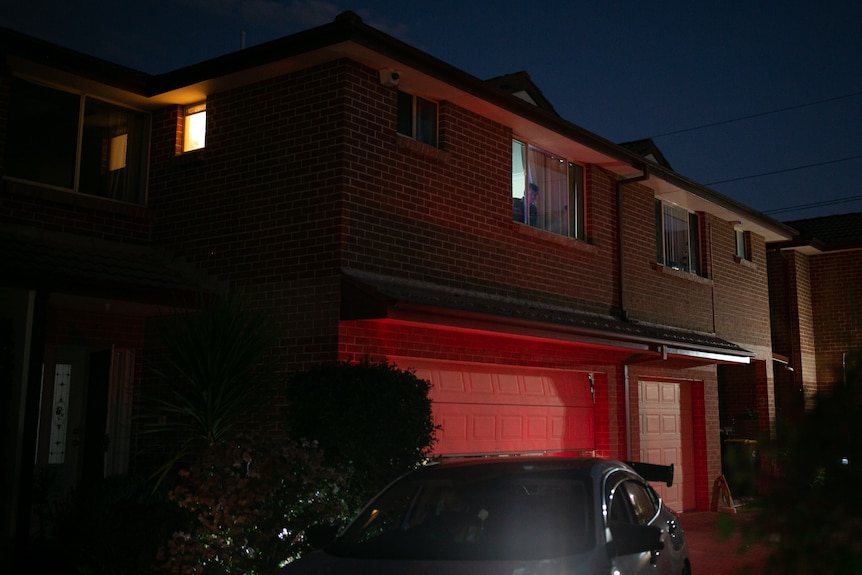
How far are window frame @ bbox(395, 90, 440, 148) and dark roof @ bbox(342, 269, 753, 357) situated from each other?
1.97 m

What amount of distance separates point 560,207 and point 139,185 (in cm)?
622

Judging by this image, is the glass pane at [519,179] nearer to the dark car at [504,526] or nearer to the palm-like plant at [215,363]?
the palm-like plant at [215,363]

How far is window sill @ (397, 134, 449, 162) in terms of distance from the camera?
11.8 meters

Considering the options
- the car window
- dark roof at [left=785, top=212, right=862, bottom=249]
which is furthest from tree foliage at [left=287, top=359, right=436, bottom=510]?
dark roof at [left=785, top=212, right=862, bottom=249]

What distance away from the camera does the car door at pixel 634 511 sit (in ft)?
19.9

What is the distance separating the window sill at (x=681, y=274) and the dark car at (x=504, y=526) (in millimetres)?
10066

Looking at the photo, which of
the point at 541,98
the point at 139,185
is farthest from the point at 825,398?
the point at 541,98

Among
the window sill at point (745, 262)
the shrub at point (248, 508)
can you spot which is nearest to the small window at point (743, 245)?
the window sill at point (745, 262)

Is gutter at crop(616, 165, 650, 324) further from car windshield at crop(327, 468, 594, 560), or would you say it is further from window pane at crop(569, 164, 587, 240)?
car windshield at crop(327, 468, 594, 560)

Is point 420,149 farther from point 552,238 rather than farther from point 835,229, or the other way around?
point 835,229

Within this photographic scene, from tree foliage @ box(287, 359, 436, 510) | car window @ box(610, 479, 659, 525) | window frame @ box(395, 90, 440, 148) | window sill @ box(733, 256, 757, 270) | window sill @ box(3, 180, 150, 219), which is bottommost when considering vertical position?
car window @ box(610, 479, 659, 525)

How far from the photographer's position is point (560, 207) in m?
14.8

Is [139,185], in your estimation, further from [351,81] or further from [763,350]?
[763,350]

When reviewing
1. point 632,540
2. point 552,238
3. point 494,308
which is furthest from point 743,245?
point 632,540
